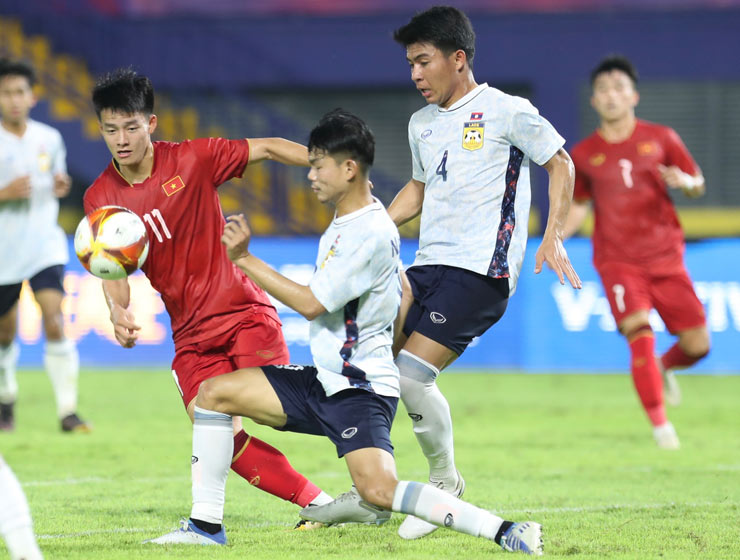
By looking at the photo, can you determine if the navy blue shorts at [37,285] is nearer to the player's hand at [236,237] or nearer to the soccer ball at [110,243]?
the soccer ball at [110,243]

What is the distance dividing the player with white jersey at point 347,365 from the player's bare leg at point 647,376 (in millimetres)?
3727

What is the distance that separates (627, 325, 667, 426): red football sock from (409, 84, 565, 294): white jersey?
2953mm

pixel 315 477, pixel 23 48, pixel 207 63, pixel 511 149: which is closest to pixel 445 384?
pixel 315 477

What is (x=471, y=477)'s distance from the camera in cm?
655

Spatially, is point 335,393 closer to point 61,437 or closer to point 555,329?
point 61,437

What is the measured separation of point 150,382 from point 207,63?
7.72m

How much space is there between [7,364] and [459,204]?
4.79 m

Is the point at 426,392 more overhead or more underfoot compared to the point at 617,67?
more underfoot

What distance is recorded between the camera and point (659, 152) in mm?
8359

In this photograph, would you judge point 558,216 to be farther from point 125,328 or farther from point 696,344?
point 696,344

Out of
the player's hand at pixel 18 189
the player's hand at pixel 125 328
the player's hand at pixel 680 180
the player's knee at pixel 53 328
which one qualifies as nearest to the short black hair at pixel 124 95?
the player's hand at pixel 125 328

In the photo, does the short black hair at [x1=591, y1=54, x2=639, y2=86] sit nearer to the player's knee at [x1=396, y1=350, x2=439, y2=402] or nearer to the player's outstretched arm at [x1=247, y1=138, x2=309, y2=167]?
the player's outstretched arm at [x1=247, y1=138, x2=309, y2=167]

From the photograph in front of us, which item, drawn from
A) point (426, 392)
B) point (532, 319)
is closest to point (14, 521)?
point (426, 392)

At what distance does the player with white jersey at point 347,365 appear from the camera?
4270 millimetres
